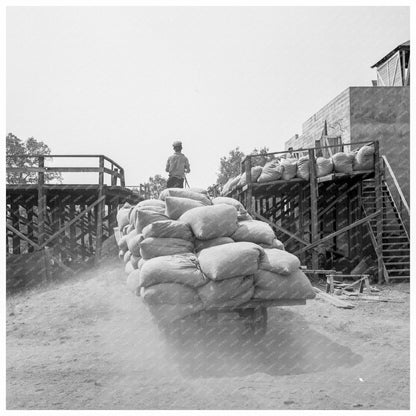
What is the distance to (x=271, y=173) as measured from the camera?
1205 cm

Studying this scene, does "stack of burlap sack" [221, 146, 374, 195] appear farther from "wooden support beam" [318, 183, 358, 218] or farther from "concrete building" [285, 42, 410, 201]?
"concrete building" [285, 42, 410, 201]

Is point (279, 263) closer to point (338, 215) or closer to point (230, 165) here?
point (338, 215)

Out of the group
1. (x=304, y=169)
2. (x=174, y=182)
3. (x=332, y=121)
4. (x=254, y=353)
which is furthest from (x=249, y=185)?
(x=254, y=353)

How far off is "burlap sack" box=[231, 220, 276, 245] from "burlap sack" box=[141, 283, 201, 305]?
1.19m

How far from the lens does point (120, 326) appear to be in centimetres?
721

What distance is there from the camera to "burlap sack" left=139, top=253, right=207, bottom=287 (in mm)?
4883

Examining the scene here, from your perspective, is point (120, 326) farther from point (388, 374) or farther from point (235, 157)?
point (235, 157)

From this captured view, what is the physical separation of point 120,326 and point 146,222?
7.32ft

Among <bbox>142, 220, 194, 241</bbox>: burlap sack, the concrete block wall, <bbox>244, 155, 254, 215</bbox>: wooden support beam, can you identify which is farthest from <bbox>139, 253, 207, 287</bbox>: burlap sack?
the concrete block wall

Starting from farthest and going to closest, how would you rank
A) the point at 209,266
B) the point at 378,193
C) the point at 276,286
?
the point at 378,193 → the point at 276,286 → the point at 209,266

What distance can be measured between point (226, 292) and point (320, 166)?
7.69 meters

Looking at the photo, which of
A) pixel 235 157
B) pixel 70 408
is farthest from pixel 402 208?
pixel 235 157

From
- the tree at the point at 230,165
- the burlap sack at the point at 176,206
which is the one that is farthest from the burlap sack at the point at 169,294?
the tree at the point at 230,165

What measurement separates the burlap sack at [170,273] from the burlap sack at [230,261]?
0.39 ft
